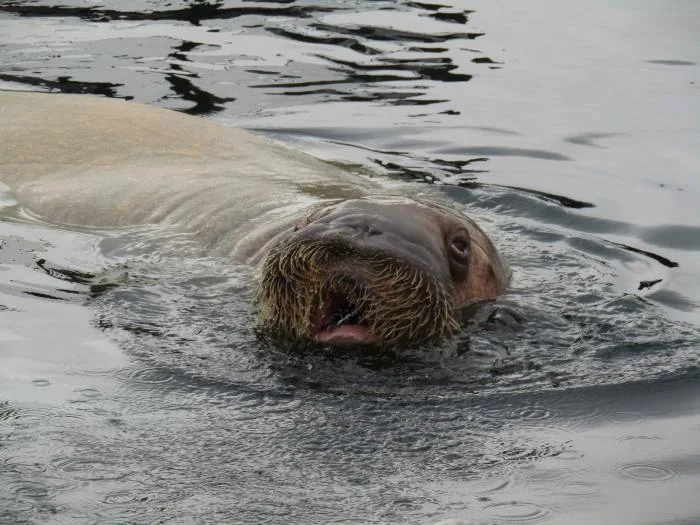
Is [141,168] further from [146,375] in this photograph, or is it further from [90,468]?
[90,468]

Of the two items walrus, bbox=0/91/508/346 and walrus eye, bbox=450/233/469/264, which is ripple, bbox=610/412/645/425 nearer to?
walrus, bbox=0/91/508/346

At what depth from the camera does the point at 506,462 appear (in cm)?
493

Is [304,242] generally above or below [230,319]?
above

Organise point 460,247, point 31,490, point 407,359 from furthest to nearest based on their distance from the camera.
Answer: point 460,247, point 407,359, point 31,490

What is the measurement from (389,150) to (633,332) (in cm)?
433

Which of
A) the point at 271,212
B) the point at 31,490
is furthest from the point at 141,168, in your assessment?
the point at 31,490

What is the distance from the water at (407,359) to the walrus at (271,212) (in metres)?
0.17

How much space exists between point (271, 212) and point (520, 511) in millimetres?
3517

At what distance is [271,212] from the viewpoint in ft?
25.2

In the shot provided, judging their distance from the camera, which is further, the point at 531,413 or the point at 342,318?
the point at 342,318

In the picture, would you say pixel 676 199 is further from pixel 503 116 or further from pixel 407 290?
pixel 407 290

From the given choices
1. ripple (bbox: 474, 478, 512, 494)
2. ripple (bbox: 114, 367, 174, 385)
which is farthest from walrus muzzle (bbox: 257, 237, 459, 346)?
ripple (bbox: 474, 478, 512, 494)

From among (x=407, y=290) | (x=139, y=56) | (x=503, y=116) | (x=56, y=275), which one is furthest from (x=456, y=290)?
(x=139, y=56)

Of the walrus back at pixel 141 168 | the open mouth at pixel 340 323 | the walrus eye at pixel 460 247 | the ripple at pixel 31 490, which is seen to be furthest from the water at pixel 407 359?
the walrus eye at pixel 460 247
